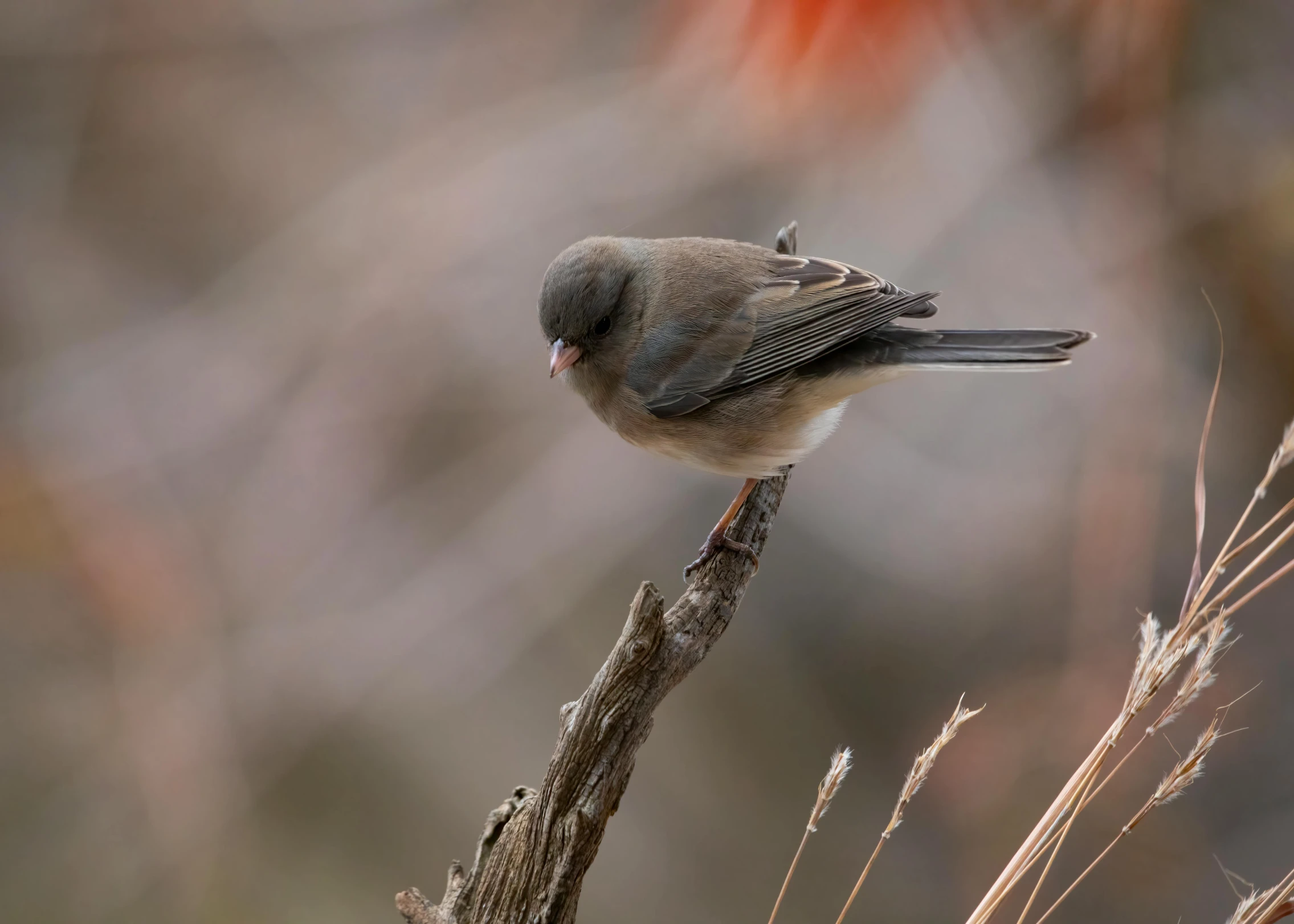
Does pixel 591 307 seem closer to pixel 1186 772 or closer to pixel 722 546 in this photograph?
pixel 722 546

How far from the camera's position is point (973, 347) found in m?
2.25

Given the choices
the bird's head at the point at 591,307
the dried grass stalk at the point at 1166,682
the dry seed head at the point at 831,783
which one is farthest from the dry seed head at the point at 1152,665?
the bird's head at the point at 591,307

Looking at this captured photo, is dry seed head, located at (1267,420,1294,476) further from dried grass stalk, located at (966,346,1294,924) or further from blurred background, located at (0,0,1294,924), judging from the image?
blurred background, located at (0,0,1294,924)

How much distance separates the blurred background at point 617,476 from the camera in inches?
130

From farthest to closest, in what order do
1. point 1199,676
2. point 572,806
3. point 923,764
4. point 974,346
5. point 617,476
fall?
point 617,476 → point 974,346 → point 572,806 → point 923,764 → point 1199,676

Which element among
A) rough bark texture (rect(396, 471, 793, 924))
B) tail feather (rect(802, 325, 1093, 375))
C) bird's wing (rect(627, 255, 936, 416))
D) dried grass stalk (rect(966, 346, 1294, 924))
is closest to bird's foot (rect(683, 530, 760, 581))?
bird's wing (rect(627, 255, 936, 416))

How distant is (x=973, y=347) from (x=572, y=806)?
4.51ft

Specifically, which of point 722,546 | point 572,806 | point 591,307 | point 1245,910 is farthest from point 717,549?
point 1245,910

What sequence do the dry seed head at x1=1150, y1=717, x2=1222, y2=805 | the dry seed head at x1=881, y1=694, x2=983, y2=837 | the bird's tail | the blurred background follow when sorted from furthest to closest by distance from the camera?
the blurred background < the bird's tail < the dry seed head at x1=881, y1=694, x2=983, y2=837 < the dry seed head at x1=1150, y1=717, x2=1222, y2=805

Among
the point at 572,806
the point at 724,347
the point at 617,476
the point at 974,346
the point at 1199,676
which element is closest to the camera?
the point at 1199,676

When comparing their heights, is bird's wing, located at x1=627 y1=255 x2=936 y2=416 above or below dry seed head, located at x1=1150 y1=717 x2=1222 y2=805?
above

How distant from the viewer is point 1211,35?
3174 millimetres

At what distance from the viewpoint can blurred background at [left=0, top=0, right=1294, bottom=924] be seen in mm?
3311

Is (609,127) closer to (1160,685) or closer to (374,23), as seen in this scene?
(374,23)
